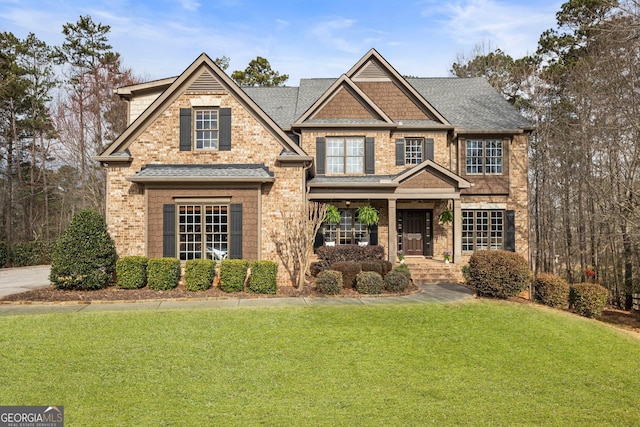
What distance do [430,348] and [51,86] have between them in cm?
3336

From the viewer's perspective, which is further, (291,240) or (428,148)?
(428,148)

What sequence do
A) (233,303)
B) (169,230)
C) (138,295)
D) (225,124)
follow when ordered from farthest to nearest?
(225,124), (169,230), (138,295), (233,303)

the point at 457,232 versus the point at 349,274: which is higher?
Result: the point at 457,232

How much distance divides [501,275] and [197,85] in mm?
11975

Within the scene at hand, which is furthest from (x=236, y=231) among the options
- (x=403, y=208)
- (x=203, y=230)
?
(x=403, y=208)

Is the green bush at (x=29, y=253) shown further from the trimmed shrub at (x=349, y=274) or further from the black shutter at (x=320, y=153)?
the trimmed shrub at (x=349, y=274)

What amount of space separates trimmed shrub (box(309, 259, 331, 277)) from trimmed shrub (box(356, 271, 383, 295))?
3317 millimetres

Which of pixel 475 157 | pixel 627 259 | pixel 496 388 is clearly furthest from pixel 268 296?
pixel 627 259

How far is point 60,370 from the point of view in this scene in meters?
7.40

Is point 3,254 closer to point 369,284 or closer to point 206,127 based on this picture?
point 206,127

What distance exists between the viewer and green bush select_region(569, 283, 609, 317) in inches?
521

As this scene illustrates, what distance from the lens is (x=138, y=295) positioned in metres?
13.0

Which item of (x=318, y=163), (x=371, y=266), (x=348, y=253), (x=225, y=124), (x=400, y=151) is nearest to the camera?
(x=371, y=266)

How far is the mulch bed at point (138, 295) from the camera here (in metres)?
12.5
